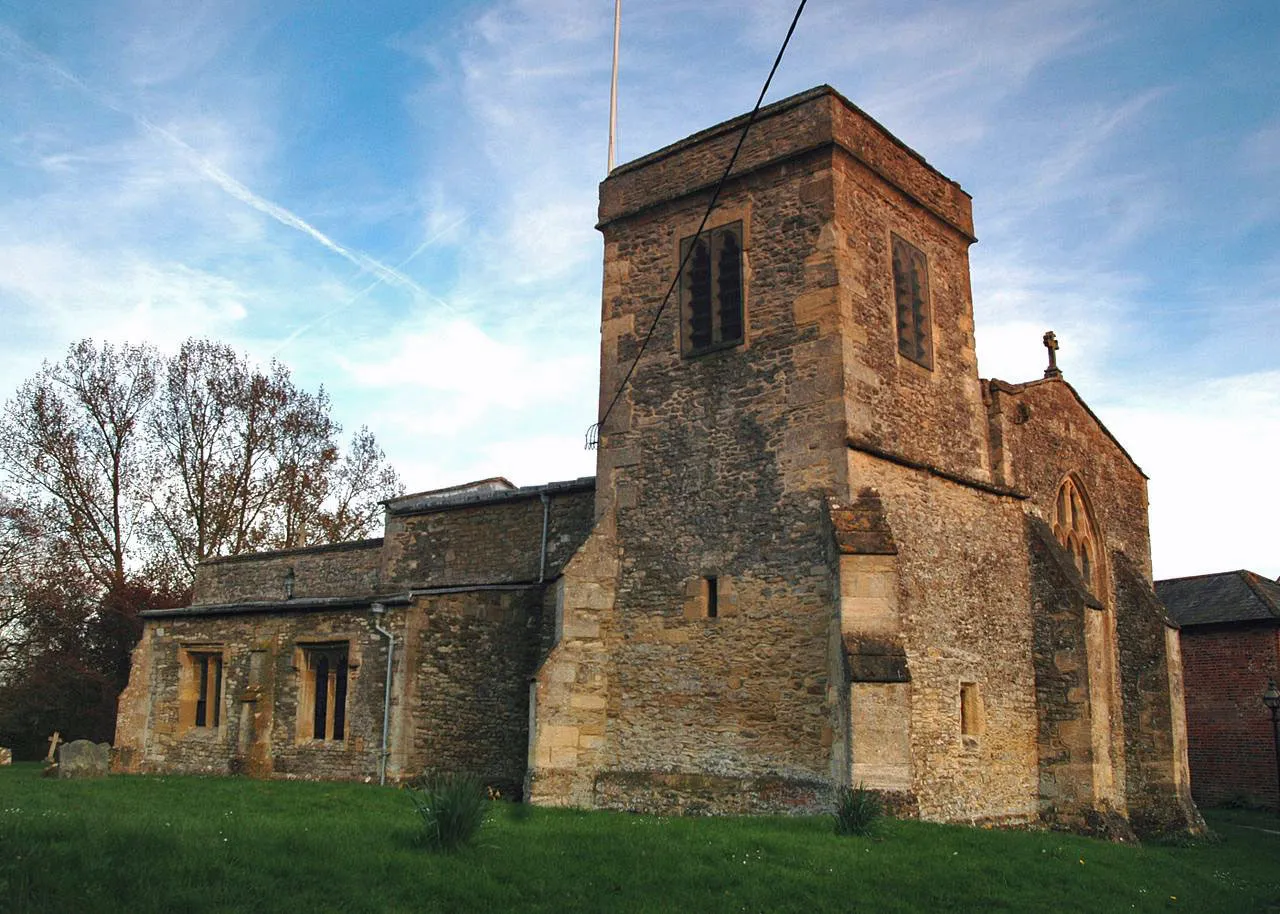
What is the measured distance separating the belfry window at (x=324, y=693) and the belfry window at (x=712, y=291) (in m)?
9.08

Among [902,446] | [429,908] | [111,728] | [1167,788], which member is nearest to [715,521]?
[902,446]

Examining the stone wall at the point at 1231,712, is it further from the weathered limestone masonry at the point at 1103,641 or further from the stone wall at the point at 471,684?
the stone wall at the point at 471,684

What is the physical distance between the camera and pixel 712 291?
16.9m

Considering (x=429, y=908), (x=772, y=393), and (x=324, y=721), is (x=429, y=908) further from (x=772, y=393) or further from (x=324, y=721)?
(x=324, y=721)

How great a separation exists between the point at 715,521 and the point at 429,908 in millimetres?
8130

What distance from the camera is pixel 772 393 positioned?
15.8 meters

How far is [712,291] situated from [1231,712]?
19496 millimetres

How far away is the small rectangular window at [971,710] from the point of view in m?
15.8

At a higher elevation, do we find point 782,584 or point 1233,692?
point 782,584

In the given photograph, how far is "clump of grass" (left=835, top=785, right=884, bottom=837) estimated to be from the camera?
39.4 ft

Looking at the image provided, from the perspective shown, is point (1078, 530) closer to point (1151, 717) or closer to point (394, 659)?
point (1151, 717)

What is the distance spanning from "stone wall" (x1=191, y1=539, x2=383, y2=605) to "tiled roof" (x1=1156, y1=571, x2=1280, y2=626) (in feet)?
67.5

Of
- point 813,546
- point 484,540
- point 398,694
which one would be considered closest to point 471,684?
point 398,694

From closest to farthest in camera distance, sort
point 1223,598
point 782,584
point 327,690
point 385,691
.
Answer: point 782,584
point 385,691
point 327,690
point 1223,598
